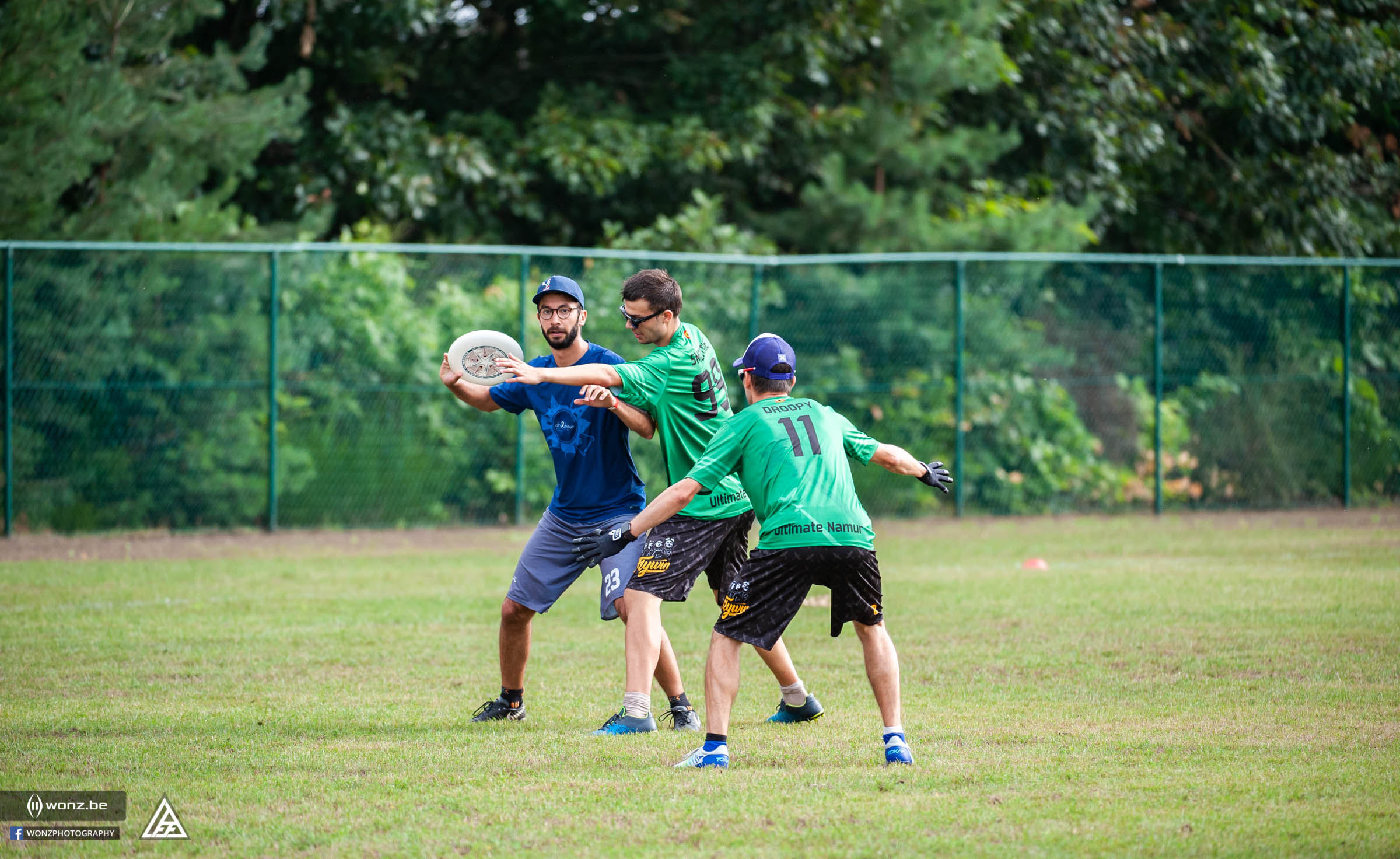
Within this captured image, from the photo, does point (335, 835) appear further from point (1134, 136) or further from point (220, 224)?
point (1134, 136)

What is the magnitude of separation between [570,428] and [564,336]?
0.44 metres

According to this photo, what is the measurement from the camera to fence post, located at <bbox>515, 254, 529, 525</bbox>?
1451 centimetres

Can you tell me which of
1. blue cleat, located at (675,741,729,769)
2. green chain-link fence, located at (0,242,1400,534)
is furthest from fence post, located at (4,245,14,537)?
blue cleat, located at (675,741,729,769)

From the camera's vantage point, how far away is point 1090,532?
567 inches

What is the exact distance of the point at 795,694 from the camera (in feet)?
21.3

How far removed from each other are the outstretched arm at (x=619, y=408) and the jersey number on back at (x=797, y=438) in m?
0.86

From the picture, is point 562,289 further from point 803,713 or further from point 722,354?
point 722,354

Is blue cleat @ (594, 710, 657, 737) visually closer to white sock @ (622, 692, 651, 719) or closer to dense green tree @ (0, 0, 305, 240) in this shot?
white sock @ (622, 692, 651, 719)

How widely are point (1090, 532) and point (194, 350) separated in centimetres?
880

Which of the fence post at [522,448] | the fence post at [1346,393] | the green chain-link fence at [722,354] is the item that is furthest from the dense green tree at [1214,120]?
the fence post at [522,448]

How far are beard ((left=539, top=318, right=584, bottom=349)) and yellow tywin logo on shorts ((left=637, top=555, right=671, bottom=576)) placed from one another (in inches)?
39.9

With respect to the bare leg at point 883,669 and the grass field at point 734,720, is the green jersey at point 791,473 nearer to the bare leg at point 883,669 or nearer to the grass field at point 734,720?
the bare leg at point 883,669

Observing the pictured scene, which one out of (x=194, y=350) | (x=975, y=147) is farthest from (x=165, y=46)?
(x=975, y=147)

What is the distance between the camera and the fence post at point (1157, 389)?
1576 centimetres
